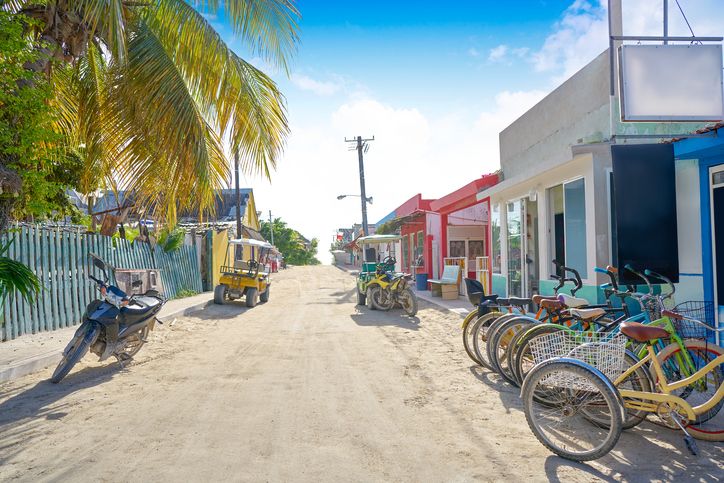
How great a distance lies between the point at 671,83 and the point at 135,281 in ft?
26.4

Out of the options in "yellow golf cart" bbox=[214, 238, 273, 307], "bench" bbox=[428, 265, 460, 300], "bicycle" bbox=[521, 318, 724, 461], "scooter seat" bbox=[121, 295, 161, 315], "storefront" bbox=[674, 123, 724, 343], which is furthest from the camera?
"bench" bbox=[428, 265, 460, 300]

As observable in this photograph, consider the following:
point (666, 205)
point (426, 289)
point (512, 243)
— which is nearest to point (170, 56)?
point (666, 205)

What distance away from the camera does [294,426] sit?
13.6 ft

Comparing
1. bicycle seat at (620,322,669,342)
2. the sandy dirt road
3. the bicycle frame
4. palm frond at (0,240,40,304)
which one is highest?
palm frond at (0,240,40,304)

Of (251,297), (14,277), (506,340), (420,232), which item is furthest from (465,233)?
(14,277)

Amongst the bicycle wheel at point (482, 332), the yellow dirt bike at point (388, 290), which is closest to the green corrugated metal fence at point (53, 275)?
the bicycle wheel at point (482, 332)

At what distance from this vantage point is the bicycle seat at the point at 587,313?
459 centimetres

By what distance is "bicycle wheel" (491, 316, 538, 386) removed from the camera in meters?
5.45

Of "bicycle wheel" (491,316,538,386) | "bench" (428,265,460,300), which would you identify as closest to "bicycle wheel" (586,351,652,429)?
"bicycle wheel" (491,316,538,386)

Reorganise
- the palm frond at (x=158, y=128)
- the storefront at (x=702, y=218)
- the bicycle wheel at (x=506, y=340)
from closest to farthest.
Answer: the bicycle wheel at (x=506, y=340) < the storefront at (x=702, y=218) < the palm frond at (x=158, y=128)

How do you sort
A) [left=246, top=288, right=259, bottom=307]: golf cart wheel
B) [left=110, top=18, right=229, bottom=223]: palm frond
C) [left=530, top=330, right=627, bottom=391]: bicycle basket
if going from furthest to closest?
[left=246, top=288, right=259, bottom=307]: golf cart wheel, [left=110, top=18, right=229, bottom=223]: palm frond, [left=530, top=330, right=627, bottom=391]: bicycle basket

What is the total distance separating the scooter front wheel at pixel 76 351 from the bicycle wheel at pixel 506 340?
4.70 meters

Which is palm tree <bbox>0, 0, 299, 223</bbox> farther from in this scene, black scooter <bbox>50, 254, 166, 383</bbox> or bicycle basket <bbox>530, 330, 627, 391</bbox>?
bicycle basket <bbox>530, 330, 627, 391</bbox>

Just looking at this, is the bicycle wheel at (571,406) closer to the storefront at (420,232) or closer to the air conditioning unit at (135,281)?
the air conditioning unit at (135,281)
